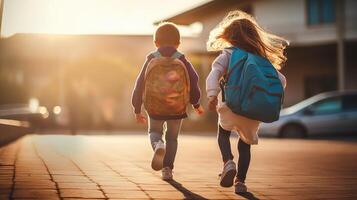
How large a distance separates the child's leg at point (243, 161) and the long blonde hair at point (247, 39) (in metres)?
0.78

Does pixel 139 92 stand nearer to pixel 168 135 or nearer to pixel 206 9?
pixel 168 135

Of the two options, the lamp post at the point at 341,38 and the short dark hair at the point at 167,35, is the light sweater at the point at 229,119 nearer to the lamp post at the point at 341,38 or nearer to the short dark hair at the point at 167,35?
the short dark hair at the point at 167,35

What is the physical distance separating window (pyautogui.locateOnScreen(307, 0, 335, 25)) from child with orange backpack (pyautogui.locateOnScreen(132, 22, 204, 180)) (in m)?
23.3

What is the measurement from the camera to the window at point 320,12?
27.8 m

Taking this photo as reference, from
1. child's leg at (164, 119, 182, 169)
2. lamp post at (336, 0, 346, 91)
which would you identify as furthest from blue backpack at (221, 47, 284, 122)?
lamp post at (336, 0, 346, 91)

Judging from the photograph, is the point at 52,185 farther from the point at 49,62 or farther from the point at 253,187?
the point at 49,62

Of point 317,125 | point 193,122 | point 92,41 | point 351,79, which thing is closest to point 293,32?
point 351,79

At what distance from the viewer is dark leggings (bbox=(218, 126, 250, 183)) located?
4.95 m

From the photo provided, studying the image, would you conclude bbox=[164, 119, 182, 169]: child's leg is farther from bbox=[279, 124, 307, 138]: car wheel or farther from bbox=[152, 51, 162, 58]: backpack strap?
bbox=[279, 124, 307, 138]: car wheel

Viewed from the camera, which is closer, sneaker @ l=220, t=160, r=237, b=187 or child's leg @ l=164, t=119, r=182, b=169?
sneaker @ l=220, t=160, r=237, b=187

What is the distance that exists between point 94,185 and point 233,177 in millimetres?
1143

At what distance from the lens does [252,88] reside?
471cm

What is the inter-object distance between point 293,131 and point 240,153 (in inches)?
566

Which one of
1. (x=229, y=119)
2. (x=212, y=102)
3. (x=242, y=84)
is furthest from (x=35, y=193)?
(x=242, y=84)
